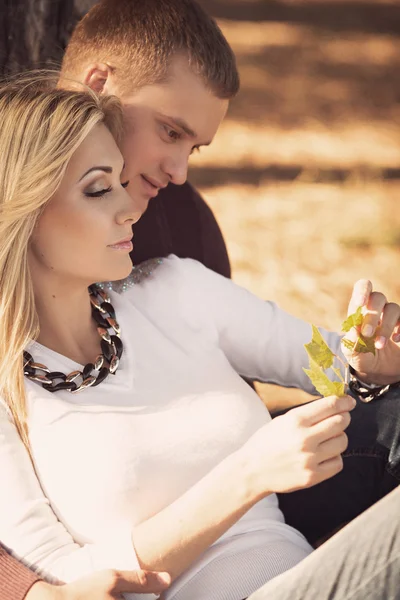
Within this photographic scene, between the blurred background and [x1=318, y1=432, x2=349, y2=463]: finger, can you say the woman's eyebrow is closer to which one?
[x1=318, y1=432, x2=349, y2=463]: finger

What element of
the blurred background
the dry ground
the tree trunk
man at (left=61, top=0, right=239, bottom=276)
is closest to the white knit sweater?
man at (left=61, top=0, right=239, bottom=276)

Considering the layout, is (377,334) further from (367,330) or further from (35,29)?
(35,29)

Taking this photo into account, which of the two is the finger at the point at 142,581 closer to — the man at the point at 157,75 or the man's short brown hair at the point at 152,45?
the man at the point at 157,75

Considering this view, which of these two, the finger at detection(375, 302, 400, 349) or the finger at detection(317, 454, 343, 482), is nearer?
the finger at detection(317, 454, 343, 482)

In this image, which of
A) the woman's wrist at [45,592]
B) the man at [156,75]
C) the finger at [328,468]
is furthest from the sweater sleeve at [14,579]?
the man at [156,75]

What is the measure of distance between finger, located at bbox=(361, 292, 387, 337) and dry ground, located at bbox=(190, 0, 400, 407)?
149cm

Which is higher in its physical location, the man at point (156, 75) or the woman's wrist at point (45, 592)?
the man at point (156, 75)

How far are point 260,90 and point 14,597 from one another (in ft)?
14.1

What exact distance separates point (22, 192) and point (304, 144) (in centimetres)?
339

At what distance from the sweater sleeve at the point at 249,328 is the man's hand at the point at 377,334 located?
0.14 meters

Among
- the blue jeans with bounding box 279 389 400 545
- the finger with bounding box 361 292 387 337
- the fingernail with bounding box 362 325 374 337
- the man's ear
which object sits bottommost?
the blue jeans with bounding box 279 389 400 545

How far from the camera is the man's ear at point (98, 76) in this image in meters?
1.91

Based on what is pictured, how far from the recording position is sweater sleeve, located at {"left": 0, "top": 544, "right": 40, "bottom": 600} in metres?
1.36

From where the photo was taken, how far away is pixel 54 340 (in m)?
1.65
